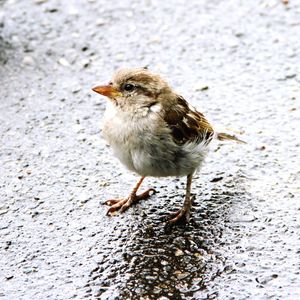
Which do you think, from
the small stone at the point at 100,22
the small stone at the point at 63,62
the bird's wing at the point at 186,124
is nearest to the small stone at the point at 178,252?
the bird's wing at the point at 186,124

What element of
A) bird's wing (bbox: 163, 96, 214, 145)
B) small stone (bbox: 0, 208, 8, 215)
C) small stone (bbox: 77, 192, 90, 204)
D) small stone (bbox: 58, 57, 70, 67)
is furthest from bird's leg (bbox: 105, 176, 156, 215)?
small stone (bbox: 58, 57, 70, 67)

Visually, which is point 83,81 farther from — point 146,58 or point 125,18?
point 125,18

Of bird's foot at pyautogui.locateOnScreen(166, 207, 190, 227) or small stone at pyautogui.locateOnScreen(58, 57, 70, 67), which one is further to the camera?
small stone at pyautogui.locateOnScreen(58, 57, 70, 67)

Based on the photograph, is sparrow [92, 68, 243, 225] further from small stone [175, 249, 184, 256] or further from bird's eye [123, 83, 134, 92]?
small stone [175, 249, 184, 256]

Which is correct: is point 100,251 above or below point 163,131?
below

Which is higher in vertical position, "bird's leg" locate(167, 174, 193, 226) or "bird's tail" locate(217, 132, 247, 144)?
"bird's tail" locate(217, 132, 247, 144)

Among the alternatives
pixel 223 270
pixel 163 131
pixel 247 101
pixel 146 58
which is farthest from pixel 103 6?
pixel 223 270

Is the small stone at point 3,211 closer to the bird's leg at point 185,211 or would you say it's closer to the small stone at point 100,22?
the bird's leg at point 185,211
